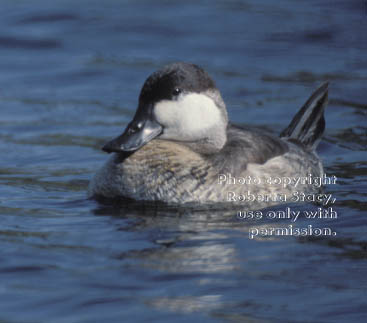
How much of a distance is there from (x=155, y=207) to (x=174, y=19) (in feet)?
25.4

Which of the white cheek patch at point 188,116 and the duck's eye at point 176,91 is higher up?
the duck's eye at point 176,91

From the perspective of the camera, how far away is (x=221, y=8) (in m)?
15.0

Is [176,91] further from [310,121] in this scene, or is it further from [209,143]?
[310,121]

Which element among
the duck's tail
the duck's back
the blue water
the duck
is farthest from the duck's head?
the duck's tail

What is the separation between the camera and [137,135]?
736 centimetres

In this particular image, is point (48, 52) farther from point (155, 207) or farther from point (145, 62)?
point (155, 207)

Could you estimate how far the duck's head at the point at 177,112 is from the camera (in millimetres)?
7254

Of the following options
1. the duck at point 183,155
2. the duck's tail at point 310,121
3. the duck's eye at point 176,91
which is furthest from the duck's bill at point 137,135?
the duck's tail at point 310,121

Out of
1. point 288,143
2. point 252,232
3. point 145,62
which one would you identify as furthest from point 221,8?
point 252,232

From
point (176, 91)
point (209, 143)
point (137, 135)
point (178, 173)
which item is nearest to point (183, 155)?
point (178, 173)

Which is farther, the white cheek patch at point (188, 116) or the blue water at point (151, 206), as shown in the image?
the white cheek patch at point (188, 116)

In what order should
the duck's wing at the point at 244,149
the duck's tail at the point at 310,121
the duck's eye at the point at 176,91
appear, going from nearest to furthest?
the duck's eye at the point at 176,91, the duck's wing at the point at 244,149, the duck's tail at the point at 310,121

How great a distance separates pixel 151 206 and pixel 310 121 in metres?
2.64

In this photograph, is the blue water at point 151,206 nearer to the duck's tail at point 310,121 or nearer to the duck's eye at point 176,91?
the duck's tail at point 310,121
